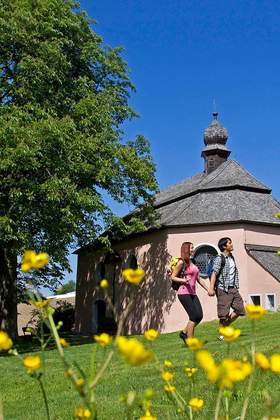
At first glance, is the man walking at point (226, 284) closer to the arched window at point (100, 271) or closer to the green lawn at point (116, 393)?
the green lawn at point (116, 393)

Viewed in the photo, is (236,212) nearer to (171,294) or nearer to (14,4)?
(171,294)

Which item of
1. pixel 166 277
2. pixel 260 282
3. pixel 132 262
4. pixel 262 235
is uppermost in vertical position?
pixel 262 235

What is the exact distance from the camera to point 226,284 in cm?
943

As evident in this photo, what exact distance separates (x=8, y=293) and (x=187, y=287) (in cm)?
1239

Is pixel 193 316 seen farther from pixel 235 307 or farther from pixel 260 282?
pixel 260 282

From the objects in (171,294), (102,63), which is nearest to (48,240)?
(171,294)

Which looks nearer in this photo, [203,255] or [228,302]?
[228,302]

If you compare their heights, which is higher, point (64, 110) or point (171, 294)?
point (64, 110)

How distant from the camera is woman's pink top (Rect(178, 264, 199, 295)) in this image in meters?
8.70

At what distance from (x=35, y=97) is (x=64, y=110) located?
146 centimetres

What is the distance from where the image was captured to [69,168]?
16531 mm

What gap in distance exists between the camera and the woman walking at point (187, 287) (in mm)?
8531

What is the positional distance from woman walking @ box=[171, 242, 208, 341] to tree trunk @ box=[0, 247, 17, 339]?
11415 mm

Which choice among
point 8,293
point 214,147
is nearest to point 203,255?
point 8,293
